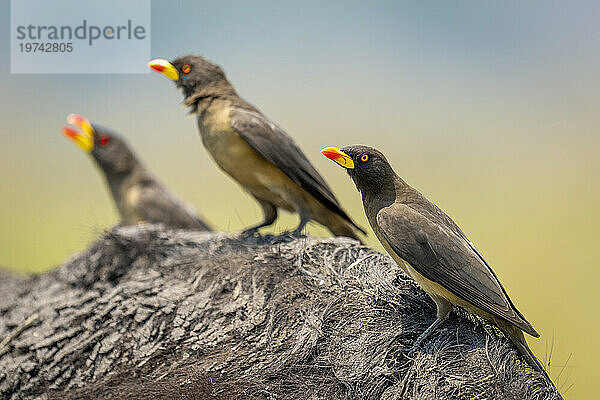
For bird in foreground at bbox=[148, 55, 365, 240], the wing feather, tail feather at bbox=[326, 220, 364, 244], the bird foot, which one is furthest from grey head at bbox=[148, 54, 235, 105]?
the wing feather

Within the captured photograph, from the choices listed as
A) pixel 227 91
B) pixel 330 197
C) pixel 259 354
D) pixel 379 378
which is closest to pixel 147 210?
pixel 227 91

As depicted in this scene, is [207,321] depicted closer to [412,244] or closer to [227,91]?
[412,244]

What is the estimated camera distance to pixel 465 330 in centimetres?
349

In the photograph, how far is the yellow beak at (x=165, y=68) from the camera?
5398mm

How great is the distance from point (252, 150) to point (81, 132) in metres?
3.30

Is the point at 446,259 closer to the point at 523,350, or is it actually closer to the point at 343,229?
the point at 523,350

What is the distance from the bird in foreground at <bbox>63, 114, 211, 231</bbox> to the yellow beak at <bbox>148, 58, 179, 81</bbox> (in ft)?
7.83

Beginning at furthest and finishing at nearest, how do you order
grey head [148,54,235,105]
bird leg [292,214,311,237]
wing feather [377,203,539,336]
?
grey head [148,54,235,105]
bird leg [292,214,311,237]
wing feather [377,203,539,336]

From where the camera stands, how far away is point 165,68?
5438 mm

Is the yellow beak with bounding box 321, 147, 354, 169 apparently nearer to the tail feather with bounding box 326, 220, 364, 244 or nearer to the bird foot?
the tail feather with bounding box 326, 220, 364, 244

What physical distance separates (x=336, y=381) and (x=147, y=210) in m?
4.64

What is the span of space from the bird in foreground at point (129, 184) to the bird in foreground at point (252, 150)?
7.65ft

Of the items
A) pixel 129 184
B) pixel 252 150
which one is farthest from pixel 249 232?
pixel 129 184

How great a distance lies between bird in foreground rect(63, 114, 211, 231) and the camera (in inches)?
301
